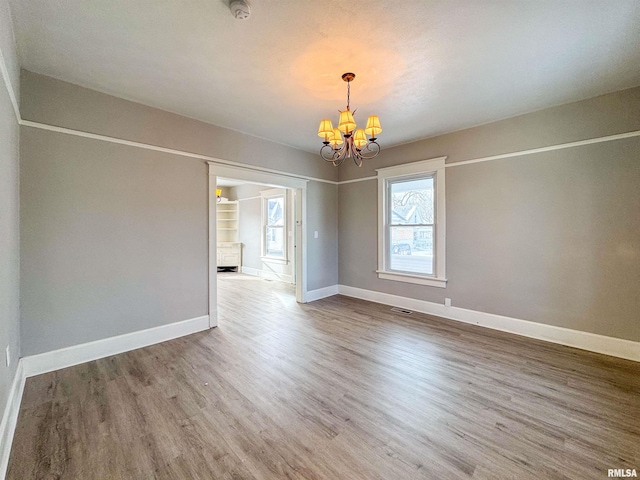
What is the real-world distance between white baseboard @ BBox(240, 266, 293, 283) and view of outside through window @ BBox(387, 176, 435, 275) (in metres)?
3.05

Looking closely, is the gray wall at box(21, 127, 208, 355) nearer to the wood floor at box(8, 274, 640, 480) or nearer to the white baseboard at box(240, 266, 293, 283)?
the wood floor at box(8, 274, 640, 480)

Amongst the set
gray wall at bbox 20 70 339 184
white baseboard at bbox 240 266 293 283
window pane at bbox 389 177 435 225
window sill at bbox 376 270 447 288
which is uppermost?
gray wall at bbox 20 70 339 184

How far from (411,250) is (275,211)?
4088 millimetres

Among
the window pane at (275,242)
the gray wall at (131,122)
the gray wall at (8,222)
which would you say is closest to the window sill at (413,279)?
the gray wall at (131,122)

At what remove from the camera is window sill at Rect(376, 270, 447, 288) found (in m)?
4.14

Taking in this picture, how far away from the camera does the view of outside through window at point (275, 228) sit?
7.15 meters

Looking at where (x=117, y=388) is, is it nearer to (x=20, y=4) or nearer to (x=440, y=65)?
(x=20, y=4)

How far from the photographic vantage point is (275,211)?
734cm

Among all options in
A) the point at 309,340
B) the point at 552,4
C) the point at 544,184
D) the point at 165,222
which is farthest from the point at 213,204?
the point at 544,184

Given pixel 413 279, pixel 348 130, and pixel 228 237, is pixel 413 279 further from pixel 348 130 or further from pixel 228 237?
pixel 228 237

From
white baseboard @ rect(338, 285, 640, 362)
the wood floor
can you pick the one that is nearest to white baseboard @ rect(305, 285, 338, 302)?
white baseboard @ rect(338, 285, 640, 362)

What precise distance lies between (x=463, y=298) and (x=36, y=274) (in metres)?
5.05

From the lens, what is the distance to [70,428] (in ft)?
5.98

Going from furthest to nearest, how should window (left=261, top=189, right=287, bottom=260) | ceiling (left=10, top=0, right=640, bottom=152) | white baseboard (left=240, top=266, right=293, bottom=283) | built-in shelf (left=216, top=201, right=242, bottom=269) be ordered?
1. built-in shelf (left=216, top=201, right=242, bottom=269)
2. window (left=261, top=189, right=287, bottom=260)
3. white baseboard (left=240, top=266, right=293, bottom=283)
4. ceiling (left=10, top=0, right=640, bottom=152)
